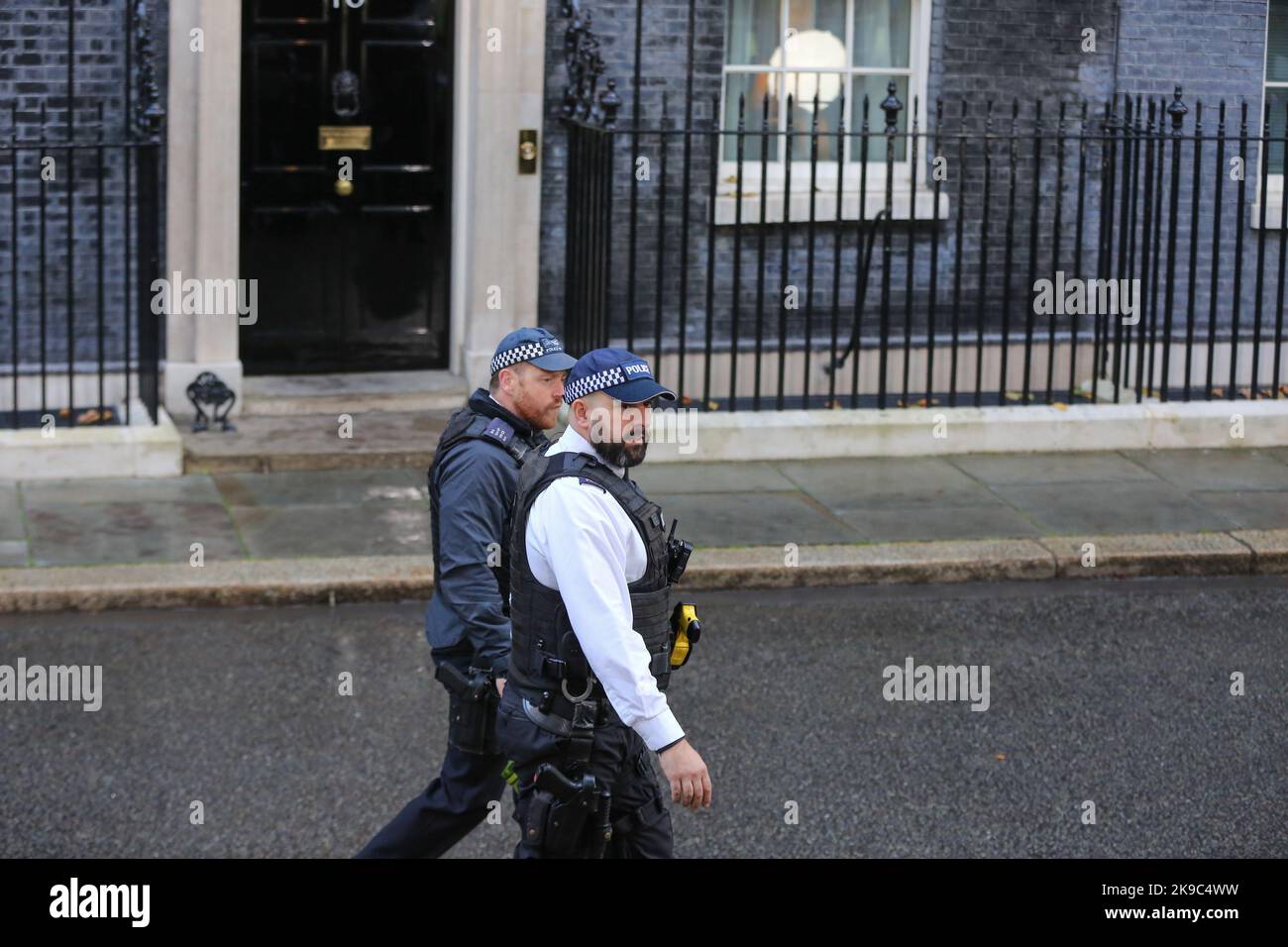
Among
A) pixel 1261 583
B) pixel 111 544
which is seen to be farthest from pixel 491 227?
pixel 1261 583

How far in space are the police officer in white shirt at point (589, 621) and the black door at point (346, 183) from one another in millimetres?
7226

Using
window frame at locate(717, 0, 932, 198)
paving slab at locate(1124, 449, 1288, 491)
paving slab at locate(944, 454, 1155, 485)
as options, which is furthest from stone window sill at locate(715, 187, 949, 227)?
paving slab at locate(1124, 449, 1288, 491)

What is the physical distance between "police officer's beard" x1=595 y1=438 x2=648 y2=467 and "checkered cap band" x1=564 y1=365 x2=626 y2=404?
0.44 feet

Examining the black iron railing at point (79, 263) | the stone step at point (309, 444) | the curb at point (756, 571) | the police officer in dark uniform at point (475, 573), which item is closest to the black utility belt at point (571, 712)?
the police officer in dark uniform at point (475, 573)

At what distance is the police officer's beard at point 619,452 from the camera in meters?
4.95

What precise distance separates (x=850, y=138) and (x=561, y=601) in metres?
8.48

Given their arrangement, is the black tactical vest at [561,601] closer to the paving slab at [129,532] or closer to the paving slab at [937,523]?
the paving slab at [129,532]

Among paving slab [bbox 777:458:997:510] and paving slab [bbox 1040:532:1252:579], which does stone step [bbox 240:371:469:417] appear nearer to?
paving slab [bbox 777:458:997:510]

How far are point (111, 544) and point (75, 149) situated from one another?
278cm

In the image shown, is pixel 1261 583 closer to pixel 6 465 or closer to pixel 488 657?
pixel 488 657

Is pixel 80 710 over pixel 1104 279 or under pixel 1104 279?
under

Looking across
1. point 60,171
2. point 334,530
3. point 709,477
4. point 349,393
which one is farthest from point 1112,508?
point 60,171

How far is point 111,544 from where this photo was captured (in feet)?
30.2

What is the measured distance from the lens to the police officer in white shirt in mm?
4777
